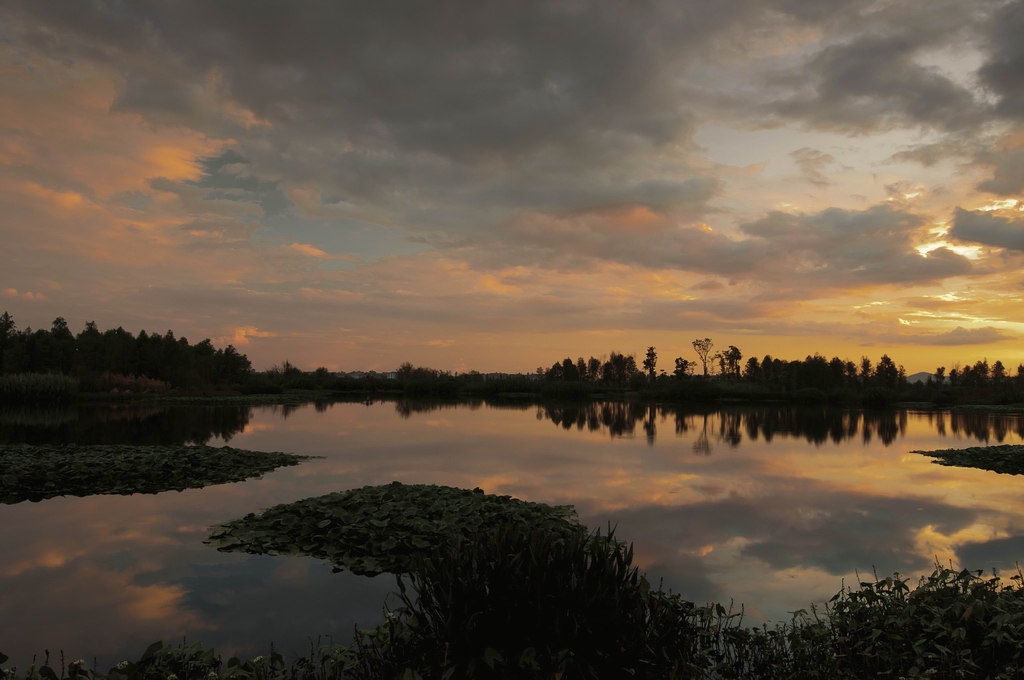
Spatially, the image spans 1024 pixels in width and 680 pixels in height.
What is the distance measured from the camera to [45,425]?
2184 centimetres

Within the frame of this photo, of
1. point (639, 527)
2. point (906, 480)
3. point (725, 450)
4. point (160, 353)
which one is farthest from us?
point (160, 353)

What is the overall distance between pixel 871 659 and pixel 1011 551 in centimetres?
614

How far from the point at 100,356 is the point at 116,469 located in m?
38.5

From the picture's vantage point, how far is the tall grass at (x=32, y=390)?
32.7 meters

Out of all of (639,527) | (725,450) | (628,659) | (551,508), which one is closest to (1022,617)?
(628,659)

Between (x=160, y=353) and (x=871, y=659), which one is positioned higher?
(x=160, y=353)

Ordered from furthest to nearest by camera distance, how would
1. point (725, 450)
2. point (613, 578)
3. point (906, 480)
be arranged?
point (725, 450), point (906, 480), point (613, 578)

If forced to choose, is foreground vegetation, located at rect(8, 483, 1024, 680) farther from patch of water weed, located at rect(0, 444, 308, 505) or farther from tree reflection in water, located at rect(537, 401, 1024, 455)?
tree reflection in water, located at rect(537, 401, 1024, 455)

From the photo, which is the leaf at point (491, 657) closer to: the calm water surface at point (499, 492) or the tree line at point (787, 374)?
the calm water surface at point (499, 492)

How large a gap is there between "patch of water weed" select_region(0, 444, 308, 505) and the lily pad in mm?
4444

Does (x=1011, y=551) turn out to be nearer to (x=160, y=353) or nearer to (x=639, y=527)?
(x=639, y=527)

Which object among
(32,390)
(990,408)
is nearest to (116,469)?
(32,390)

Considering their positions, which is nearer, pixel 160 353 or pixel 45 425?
pixel 45 425

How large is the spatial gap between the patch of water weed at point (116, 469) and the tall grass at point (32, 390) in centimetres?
2336
